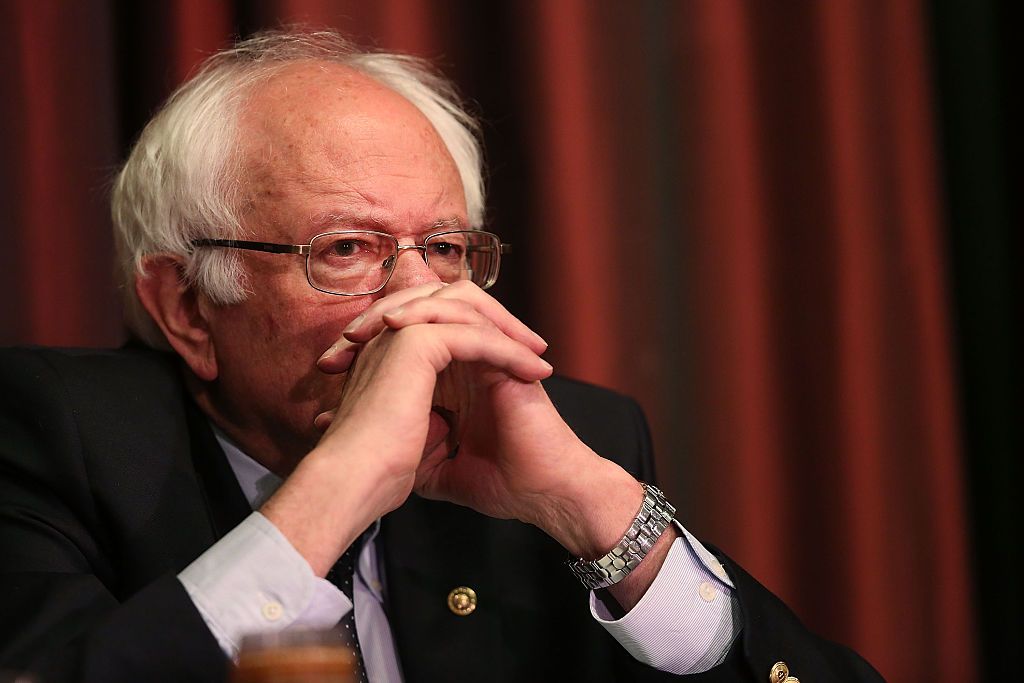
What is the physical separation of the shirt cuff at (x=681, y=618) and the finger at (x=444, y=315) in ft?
1.21

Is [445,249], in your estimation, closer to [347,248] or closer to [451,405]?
[347,248]

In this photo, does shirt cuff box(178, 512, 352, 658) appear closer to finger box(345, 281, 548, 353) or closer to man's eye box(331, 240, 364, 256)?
finger box(345, 281, 548, 353)

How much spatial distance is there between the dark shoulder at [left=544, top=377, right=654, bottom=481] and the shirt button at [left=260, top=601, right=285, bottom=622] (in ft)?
2.66

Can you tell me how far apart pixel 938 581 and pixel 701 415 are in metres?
0.65

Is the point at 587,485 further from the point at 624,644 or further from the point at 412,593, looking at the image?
the point at 412,593

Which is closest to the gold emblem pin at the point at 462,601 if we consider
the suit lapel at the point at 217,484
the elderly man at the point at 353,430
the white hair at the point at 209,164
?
the elderly man at the point at 353,430

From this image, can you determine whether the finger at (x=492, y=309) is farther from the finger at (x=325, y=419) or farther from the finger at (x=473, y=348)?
the finger at (x=325, y=419)

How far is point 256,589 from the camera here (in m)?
1.12

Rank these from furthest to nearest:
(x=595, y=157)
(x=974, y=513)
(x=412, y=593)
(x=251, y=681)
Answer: (x=974, y=513) < (x=595, y=157) < (x=412, y=593) < (x=251, y=681)

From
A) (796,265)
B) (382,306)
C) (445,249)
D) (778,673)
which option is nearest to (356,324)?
(382,306)

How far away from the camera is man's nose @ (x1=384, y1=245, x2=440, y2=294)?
155 centimetres

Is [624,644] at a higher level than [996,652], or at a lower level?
higher

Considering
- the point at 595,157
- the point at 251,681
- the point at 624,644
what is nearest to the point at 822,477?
the point at 595,157

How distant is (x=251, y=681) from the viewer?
0.64 m
